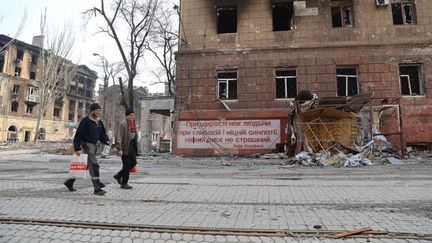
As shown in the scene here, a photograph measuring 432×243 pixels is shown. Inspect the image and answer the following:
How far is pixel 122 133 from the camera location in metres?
6.92

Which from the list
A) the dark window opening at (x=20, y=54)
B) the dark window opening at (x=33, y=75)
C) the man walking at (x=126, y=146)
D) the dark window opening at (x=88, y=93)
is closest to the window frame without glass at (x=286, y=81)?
the man walking at (x=126, y=146)

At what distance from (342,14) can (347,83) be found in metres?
4.13

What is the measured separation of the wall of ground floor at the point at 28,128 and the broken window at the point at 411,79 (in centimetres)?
4989

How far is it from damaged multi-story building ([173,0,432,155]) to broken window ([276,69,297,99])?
2.2 inches

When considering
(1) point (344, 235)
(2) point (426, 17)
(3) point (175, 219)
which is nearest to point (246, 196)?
(3) point (175, 219)

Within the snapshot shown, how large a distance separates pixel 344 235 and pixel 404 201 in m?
2.51

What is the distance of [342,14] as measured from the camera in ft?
60.5

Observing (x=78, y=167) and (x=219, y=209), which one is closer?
(x=219, y=209)

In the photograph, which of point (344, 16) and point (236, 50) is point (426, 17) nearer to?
point (344, 16)

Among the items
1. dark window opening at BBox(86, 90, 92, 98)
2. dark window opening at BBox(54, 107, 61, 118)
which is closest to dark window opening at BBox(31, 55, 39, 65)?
dark window opening at BBox(54, 107, 61, 118)

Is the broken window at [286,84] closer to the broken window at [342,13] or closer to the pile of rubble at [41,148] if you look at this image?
the broken window at [342,13]

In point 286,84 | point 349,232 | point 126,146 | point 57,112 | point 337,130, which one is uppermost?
point 57,112

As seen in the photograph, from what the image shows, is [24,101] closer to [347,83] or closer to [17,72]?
[17,72]

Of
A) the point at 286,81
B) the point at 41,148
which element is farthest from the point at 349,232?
the point at 41,148
